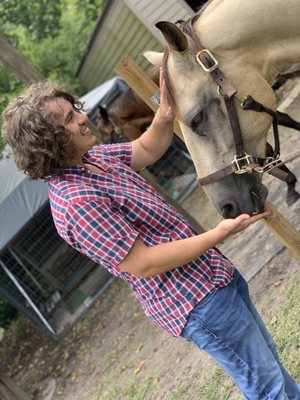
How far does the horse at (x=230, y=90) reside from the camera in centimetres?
282

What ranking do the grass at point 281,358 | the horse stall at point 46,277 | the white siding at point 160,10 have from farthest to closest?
the white siding at point 160,10
the horse stall at point 46,277
the grass at point 281,358

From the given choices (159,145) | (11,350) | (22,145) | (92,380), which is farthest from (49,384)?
(22,145)

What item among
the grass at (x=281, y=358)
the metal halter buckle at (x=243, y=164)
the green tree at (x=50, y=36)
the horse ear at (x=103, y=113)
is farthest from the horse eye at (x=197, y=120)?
the green tree at (x=50, y=36)

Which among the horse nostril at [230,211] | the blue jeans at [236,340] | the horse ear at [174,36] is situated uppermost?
the horse ear at [174,36]

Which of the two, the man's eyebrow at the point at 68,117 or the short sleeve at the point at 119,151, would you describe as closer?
the man's eyebrow at the point at 68,117

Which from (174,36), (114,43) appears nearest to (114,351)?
(174,36)

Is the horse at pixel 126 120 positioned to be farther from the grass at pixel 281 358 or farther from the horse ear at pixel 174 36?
the horse ear at pixel 174 36

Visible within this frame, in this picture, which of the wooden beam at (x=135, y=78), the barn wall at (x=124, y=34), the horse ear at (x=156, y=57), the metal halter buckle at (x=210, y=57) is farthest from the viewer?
the barn wall at (x=124, y=34)

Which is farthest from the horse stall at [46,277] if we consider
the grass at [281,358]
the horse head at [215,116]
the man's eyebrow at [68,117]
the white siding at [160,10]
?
the man's eyebrow at [68,117]

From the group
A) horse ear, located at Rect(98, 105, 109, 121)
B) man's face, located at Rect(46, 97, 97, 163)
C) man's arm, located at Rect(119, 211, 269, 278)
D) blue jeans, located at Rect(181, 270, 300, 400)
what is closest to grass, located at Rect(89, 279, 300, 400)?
blue jeans, located at Rect(181, 270, 300, 400)

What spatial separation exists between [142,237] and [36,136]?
64 centimetres

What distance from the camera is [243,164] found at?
284 centimetres

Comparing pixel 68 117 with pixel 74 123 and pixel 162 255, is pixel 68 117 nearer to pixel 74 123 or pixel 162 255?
A: pixel 74 123

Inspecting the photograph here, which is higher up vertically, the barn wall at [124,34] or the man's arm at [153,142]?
the man's arm at [153,142]
